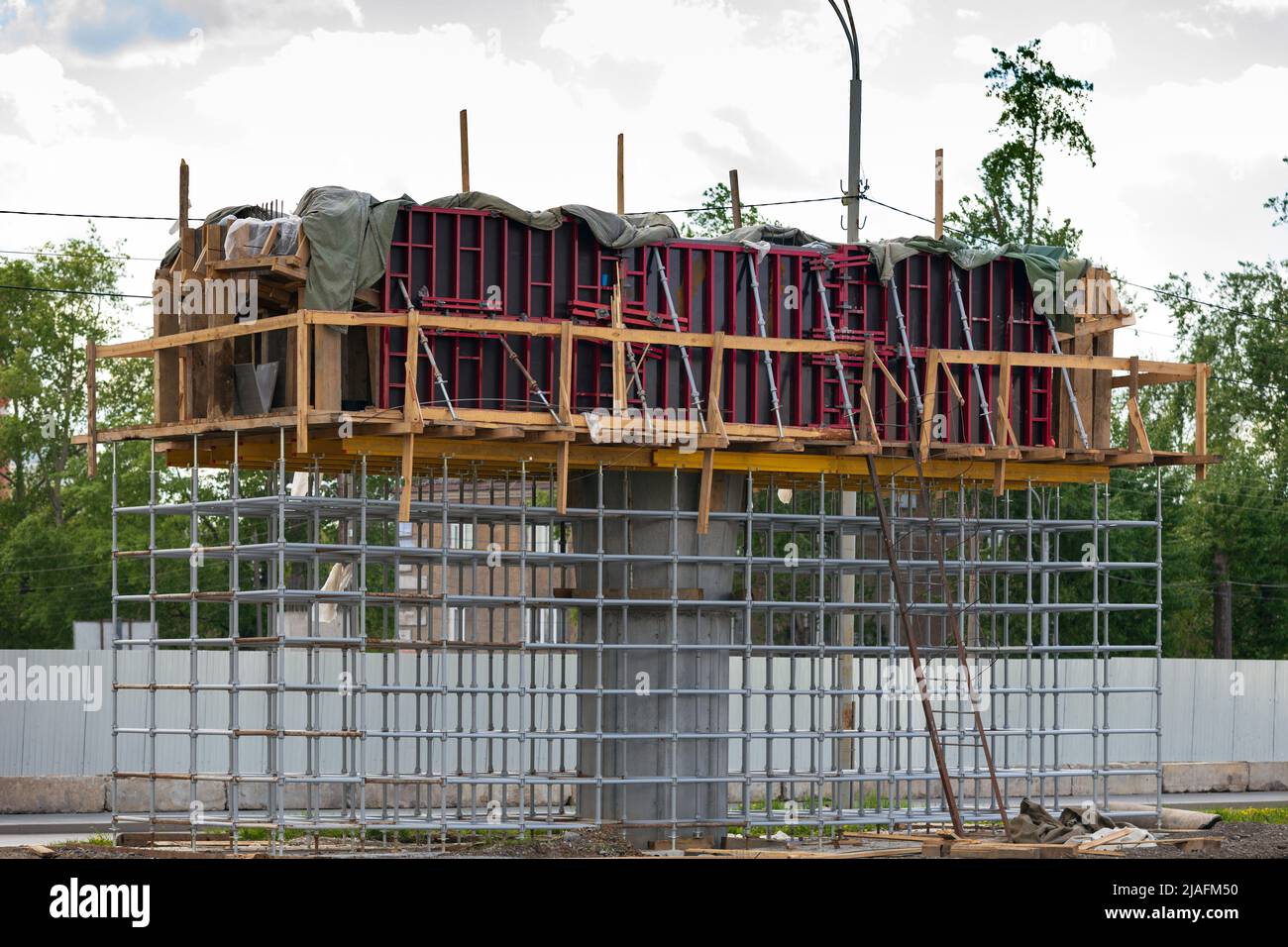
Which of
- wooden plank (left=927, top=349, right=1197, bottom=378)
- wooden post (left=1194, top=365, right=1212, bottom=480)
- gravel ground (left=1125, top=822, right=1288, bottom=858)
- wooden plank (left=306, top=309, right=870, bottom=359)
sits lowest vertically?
gravel ground (left=1125, top=822, right=1288, bottom=858)

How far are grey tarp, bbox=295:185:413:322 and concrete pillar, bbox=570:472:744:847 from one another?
4.08 metres

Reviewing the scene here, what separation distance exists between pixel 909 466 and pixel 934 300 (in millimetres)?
2490

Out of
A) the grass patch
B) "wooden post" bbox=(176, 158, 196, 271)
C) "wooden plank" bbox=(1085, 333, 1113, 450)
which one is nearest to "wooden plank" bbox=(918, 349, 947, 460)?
"wooden plank" bbox=(1085, 333, 1113, 450)

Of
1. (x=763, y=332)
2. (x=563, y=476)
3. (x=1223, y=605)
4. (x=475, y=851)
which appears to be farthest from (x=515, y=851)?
(x=1223, y=605)

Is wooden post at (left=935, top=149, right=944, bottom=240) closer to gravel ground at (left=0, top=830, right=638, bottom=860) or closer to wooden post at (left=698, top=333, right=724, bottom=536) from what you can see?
wooden post at (left=698, top=333, right=724, bottom=536)

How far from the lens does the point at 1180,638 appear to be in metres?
76.7

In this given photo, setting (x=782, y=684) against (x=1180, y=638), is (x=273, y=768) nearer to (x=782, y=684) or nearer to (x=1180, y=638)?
(x=782, y=684)

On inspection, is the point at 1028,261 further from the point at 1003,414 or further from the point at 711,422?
the point at 711,422

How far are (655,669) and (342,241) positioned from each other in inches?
255

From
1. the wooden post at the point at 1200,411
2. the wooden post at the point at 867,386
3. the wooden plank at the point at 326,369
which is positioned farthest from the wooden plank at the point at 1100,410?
the wooden plank at the point at 326,369

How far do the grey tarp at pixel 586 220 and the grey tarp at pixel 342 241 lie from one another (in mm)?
838

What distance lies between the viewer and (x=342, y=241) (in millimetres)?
23453

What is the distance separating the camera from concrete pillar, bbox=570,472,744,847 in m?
24.8

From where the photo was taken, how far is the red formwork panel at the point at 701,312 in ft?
79.6
